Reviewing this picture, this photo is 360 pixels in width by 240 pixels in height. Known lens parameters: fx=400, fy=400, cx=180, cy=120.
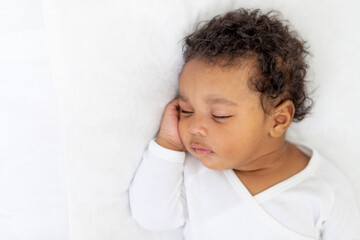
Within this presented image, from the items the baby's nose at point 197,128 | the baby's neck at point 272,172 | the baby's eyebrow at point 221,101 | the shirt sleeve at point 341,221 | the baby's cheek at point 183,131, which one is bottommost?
the shirt sleeve at point 341,221

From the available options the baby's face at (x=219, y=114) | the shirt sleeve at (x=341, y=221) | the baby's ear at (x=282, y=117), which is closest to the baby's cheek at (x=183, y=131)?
the baby's face at (x=219, y=114)

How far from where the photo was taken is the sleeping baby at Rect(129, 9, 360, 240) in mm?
1020

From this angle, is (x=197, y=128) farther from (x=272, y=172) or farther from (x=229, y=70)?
(x=272, y=172)

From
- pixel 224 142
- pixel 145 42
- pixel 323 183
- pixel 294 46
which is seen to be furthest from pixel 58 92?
pixel 323 183

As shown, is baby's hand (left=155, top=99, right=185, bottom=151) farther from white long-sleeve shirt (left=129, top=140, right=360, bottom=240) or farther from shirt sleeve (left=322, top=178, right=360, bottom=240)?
shirt sleeve (left=322, top=178, right=360, bottom=240)

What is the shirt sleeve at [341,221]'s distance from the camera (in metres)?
1.15

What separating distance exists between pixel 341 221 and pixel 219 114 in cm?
50

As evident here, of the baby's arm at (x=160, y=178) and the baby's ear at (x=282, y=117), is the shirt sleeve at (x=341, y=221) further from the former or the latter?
the baby's arm at (x=160, y=178)

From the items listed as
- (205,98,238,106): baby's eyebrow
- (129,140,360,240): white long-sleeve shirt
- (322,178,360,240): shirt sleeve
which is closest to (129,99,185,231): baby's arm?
(129,140,360,240): white long-sleeve shirt

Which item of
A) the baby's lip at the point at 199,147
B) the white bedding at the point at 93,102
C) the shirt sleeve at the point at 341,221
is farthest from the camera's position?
the shirt sleeve at the point at 341,221

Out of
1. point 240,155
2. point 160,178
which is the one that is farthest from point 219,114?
point 160,178

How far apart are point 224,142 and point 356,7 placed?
631 mm

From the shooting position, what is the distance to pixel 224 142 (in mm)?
1031

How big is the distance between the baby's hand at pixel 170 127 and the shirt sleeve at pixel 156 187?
24 millimetres
